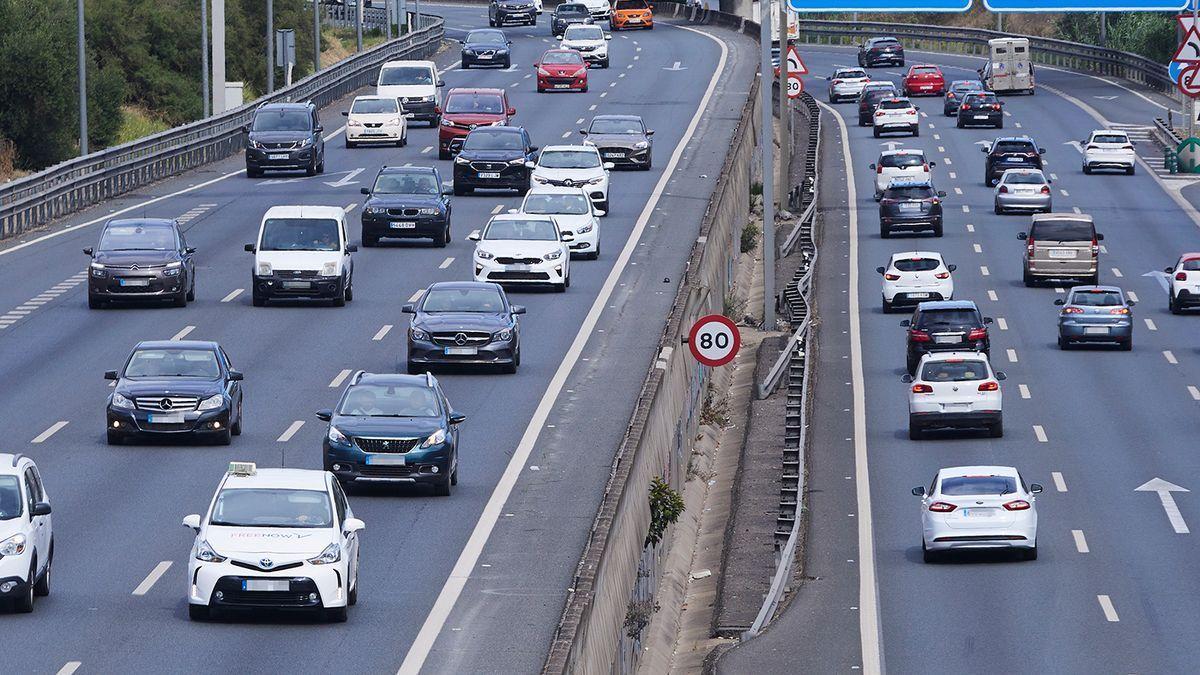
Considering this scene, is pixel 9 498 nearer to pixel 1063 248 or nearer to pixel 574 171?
pixel 574 171

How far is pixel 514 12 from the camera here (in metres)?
122

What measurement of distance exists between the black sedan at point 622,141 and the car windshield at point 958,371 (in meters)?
24.4

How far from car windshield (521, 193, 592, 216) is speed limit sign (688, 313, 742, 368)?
15392mm

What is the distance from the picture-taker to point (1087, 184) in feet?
251

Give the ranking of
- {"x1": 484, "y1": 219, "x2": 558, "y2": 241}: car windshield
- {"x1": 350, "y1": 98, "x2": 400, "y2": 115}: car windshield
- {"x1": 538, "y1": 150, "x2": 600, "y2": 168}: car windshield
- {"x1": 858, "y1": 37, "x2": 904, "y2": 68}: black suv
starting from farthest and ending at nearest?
{"x1": 858, "y1": 37, "x2": 904, "y2": 68}: black suv, {"x1": 350, "y1": 98, "x2": 400, "y2": 115}: car windshield, {"x1": 538, "y1": 150, "x2": 600, "y2": 168}: car windshield, {"x1": 484, "y1": 219, "x2": 558, "y2": 241}: car windshield

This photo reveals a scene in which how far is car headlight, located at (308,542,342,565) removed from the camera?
22.0 meters

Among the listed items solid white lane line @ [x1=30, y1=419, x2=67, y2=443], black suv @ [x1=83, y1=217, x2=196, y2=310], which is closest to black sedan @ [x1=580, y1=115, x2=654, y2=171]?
black suv @ [x1=83, y1=217, x2=196, y2=310]

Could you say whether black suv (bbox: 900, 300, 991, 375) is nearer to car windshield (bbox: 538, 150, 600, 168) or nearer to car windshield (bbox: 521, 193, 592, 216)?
car windshield (bbox: 521, 193, 592, 216)

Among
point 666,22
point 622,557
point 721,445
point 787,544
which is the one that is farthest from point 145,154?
point 666,22

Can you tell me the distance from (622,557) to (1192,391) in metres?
21.7

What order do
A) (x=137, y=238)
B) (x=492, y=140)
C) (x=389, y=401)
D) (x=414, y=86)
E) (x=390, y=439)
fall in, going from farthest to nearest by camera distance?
(x=414, y=86)
(x=492, y=140)
(x=137, y=238)
(x=389, y=401)
(x=390, y=439)

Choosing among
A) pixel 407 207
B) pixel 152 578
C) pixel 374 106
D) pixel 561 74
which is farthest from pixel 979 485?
pixel 561 74

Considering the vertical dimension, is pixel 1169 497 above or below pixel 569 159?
Answer: below

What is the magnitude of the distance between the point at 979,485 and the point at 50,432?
1308cm
